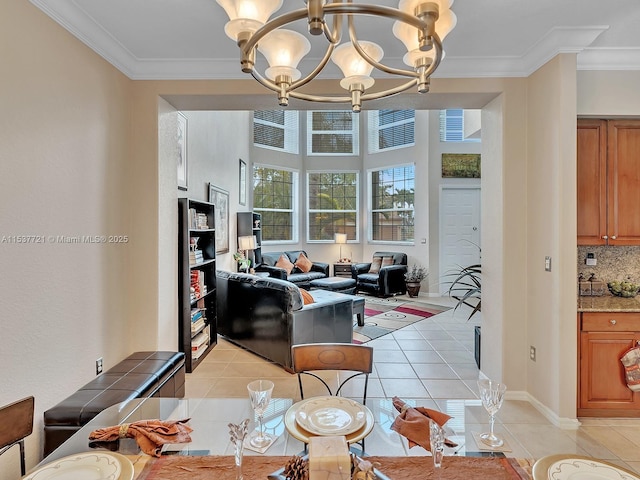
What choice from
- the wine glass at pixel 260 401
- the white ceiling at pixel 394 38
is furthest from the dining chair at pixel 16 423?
the white ceiling at pixel 394 38

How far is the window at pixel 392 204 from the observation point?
24.8 ft

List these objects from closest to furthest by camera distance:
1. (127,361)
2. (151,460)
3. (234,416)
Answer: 1. (151,460)
2. (234,416)
3. (127,361)

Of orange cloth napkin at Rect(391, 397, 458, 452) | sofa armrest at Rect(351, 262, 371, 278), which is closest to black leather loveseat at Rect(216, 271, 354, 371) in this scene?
orange cloth napkin at Rect(391, 397, 458, 452)

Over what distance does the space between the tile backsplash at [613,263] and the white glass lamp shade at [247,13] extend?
3.07m

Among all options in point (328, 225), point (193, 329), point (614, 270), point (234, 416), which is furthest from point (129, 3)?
A: point (328, 225)

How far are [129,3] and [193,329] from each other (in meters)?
2.80

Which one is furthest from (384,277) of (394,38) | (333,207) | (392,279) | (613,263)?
(394,38)

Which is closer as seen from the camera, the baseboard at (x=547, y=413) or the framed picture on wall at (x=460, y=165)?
the baseboard at (x=547, y=413)

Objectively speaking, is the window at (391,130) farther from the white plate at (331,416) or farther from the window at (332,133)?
the white plate at (331,416)

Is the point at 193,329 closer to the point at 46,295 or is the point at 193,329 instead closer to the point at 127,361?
the point at 127,361

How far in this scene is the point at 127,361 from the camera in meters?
2.54

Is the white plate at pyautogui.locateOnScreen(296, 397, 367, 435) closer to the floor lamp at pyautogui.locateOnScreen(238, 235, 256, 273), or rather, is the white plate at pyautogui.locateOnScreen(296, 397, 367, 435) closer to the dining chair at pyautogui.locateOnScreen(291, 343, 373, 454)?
the dining chair at pyautogui.locateOnScreen(291, 343, 373, 454)

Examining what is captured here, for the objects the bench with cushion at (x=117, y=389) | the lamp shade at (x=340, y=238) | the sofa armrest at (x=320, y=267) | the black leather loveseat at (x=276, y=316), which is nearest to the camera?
the bench with cushion at (x=117, y=389)

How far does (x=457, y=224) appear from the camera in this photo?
7156 mm
